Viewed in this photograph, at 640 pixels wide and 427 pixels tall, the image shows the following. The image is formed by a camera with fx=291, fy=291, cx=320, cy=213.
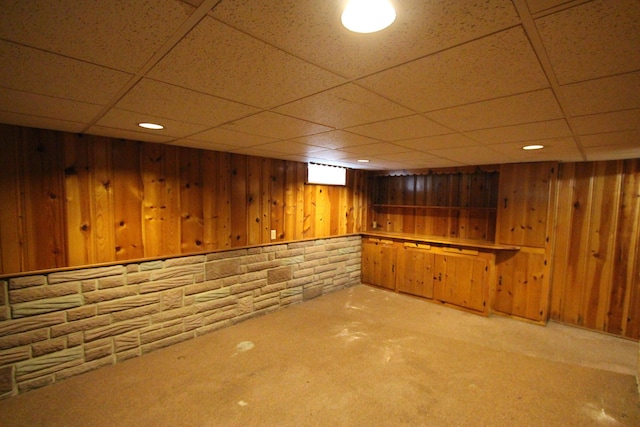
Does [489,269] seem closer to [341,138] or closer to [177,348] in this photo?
[341,138]

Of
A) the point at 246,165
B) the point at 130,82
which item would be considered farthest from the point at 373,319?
the point at 130,82

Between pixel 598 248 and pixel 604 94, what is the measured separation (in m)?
3.15

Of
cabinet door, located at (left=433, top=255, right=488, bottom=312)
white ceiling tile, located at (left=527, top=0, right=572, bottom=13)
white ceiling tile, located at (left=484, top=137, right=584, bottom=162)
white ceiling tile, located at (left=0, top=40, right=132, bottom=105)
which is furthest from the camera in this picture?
cabinet door, located at (left=433, top=255, right=488, bottom=312)

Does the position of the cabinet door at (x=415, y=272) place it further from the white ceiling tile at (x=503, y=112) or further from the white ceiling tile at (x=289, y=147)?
the white ceiling tile at (x=503, y=112)

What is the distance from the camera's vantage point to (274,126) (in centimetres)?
208

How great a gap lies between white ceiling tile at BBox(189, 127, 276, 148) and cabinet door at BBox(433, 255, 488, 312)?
3.17 meters

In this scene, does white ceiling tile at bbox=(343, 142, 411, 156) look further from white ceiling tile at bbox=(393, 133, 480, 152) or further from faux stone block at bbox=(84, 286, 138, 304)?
faux stone block at bbox=(84, 286, 138, 304)

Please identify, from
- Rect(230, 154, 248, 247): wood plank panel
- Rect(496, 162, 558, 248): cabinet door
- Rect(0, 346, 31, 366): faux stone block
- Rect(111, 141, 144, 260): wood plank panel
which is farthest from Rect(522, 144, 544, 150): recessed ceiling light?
Rect(0, 346, 31, 366): faux stone block

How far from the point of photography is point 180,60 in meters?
1.09

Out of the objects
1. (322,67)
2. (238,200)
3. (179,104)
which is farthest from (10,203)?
(322,67)

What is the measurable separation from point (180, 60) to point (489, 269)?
13.7 ft

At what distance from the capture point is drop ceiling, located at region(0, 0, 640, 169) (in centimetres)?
79

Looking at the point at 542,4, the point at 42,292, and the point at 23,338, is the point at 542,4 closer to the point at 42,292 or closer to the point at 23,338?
the point at 42,292

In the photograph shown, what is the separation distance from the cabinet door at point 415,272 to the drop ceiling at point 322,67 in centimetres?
271
